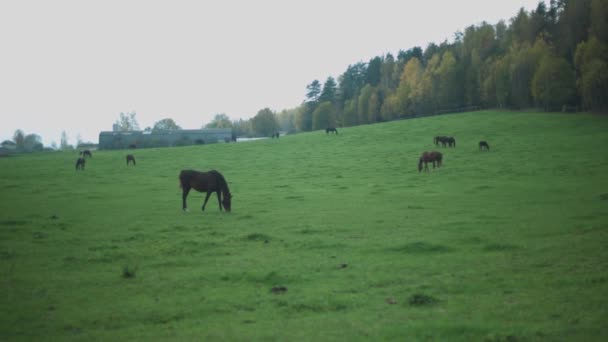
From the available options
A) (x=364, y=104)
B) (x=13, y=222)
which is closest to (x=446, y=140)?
(x=13, y=222)

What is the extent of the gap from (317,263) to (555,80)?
66.7m

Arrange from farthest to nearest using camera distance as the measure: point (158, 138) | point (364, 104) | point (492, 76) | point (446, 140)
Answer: point (364, 104)
point (158, 138)
point (492, 76)
point (446, 140)

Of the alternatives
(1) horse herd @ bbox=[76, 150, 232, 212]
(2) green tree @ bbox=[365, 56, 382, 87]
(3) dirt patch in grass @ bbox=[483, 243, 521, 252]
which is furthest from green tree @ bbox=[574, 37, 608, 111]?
(2) green tree @ bbox=[365, 56, 382, 87]

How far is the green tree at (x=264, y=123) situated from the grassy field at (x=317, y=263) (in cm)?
10747

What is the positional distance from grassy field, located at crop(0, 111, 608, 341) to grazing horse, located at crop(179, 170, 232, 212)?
874 mm

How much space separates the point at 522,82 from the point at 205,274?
250 ft

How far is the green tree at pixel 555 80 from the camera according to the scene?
64312 millimetres

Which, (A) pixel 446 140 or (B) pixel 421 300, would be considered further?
(A) pixel 446 140

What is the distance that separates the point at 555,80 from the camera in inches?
2559

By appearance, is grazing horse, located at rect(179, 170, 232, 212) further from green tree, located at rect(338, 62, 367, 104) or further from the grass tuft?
green tree, located at rect(338, 62, 367, 104)

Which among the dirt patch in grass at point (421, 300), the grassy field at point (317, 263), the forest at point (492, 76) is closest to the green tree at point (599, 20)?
the forest at point (492, 76)

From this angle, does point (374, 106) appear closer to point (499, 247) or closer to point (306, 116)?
point (306, 116)

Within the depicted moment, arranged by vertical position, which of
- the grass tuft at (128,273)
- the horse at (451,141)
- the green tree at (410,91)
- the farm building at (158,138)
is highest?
the green tree at (410,91)

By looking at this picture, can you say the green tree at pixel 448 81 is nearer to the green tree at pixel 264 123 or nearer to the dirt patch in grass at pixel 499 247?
the green tree at pixel 264 123
